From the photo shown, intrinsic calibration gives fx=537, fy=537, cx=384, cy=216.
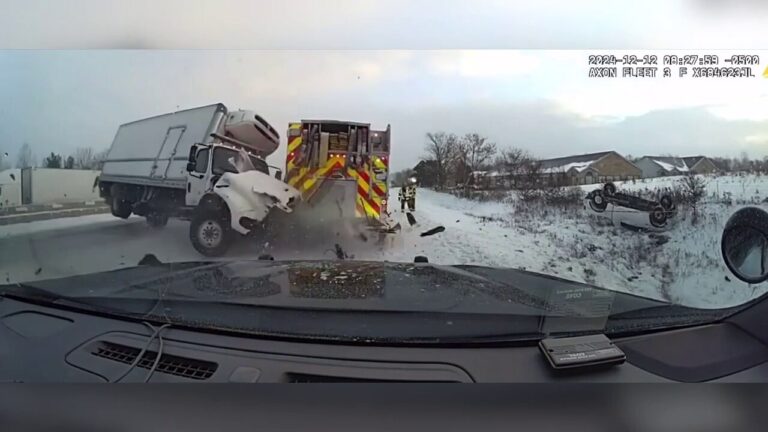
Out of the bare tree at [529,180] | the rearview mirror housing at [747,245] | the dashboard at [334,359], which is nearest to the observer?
the dashboard at [334,359]

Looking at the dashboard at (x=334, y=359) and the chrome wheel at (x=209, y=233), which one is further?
the chrome wheel at (x=209, y=233)

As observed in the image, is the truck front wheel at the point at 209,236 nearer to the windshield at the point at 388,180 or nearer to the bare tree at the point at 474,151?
the windshield at the point at 388,180

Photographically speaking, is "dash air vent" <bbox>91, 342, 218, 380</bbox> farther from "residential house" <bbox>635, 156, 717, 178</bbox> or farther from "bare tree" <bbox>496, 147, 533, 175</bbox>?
"residential house" <bbox>635, 156, 717, 178</bbox>

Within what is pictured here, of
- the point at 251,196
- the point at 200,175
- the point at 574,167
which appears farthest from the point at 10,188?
the point at 574,167

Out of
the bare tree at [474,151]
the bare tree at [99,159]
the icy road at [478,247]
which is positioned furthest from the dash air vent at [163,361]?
the bare tree at [474,151]

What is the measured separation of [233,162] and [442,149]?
37.1 inches

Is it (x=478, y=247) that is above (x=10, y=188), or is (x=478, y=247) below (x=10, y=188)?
below

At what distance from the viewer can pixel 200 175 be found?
2.42 metres

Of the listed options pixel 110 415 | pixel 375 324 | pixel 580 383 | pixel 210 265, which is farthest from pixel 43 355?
pixel 580 383

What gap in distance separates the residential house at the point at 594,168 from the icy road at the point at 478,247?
0.16 meters

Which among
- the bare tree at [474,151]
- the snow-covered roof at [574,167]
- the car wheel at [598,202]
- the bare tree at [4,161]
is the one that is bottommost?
the car wheel at [598,202]

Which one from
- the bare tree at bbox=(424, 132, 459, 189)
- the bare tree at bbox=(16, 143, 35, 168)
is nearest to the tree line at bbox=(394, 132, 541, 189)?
the bare tree at bbox=(424, 132, 459, 189)

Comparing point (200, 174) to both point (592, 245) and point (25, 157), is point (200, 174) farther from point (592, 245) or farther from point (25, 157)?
point (592, 245)

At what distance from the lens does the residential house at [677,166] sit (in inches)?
91.0
